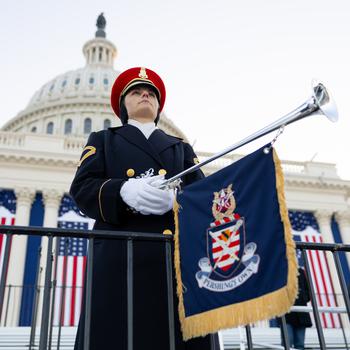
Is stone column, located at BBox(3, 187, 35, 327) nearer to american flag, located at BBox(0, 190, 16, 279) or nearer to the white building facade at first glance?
the white building facade

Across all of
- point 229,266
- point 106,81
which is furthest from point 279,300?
point 106,81

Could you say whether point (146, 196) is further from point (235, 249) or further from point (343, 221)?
point (343, 221)

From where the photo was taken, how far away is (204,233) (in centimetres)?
219

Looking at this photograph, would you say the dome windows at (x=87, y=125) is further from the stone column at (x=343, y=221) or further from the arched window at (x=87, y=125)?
the stone column at (x=343, y=221)

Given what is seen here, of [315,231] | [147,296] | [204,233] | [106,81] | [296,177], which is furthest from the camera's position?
[106,81]

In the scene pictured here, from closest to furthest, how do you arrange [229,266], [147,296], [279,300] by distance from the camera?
[279,300] → [229,266] → [147,296]

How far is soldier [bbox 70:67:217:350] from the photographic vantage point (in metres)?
2.26

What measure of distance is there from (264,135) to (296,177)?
71.1 feet

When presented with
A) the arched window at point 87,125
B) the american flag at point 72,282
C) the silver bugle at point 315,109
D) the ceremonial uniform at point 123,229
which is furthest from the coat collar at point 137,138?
the arched window at point 87,125

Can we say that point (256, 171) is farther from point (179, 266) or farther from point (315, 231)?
point (315, 231)

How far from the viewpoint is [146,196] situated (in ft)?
7.70

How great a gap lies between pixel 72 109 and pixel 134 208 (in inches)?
1671

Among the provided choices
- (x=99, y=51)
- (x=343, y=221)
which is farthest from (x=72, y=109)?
(x=343, y=221)

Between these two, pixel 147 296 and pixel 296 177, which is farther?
pixel 296 177
